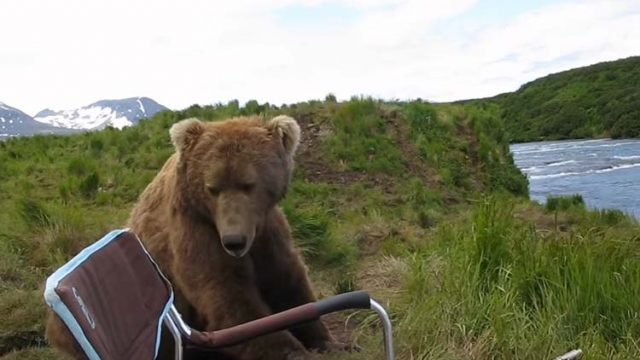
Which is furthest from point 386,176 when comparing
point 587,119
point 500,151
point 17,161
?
point 587,119

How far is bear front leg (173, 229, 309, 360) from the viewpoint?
11.7 ft

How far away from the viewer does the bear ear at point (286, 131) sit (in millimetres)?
3854

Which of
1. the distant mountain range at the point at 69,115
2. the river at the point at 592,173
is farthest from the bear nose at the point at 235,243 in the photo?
the distant mountain range at the point at 69,115

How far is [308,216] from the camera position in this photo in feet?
22.3

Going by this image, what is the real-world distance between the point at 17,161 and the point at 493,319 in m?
8.87

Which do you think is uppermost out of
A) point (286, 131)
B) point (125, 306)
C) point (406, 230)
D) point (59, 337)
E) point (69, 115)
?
point (286, 131)

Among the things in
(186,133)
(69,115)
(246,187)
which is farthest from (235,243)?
(69,115)

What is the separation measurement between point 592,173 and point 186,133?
51.2 feet

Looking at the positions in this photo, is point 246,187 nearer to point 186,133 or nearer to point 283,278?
point 186,133

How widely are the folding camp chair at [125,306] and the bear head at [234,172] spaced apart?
66cm

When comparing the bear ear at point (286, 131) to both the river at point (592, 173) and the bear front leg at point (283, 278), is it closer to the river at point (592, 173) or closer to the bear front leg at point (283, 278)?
the bear front leg at point (283, 278)

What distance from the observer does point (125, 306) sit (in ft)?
8.05

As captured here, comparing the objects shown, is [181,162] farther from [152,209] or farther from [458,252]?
[458,252]

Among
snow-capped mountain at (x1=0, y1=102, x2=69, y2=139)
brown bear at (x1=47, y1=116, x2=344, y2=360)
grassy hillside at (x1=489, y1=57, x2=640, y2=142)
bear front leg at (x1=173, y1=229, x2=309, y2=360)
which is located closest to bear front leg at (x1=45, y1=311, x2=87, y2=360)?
brown bear at (x1=47, y1=116, x2=344, y2=360)
